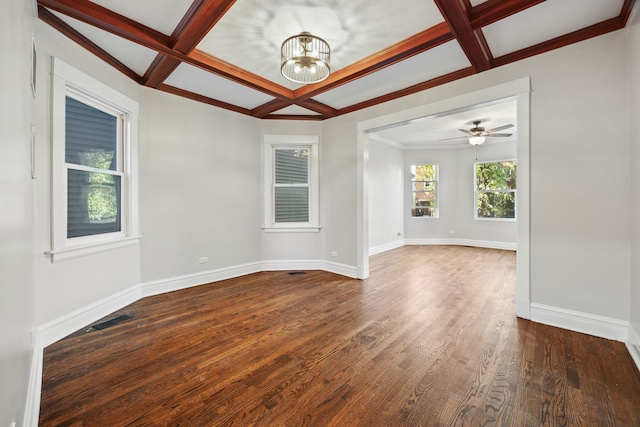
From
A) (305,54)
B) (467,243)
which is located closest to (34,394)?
(305,54)

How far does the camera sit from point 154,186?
3.60 metres

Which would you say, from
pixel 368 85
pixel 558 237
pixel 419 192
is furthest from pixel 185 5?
pixel 419 192

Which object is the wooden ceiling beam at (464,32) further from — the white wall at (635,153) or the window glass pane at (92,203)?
the window glass pane at (92,203)

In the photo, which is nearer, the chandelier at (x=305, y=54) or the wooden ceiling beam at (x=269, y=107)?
the chandelier at (x=305, y=54)

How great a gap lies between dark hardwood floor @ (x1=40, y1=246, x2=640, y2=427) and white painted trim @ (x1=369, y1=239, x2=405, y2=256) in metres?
3.23

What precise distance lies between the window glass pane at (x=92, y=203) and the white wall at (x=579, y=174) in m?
4.51

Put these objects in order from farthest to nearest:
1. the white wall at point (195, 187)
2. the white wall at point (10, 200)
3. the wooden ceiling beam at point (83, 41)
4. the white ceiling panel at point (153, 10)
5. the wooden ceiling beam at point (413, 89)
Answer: the white wall at point (195, 187)
the wooden ceiling beam at point (413, 89)
the wooden ceiling beam at point (83, 41)
the white ceiling panel at point (153, 10)
the white wall at point (10, 200)

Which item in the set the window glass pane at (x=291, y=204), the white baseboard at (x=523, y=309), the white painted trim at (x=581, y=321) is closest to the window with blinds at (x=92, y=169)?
the window glass pane at (x=291, y=204)

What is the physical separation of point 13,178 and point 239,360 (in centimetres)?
177

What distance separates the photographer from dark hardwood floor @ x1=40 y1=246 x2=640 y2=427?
1587 millimetres

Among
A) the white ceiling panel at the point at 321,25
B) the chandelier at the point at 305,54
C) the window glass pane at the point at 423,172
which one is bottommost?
the window glass pane at the point at 423,172

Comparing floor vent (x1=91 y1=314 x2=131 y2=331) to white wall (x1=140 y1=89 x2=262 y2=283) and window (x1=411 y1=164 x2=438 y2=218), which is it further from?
window (x1=411 y1=164 x2=438 y2=218)

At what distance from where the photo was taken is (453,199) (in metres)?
7.85

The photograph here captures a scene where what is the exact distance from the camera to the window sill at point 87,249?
2.46m
